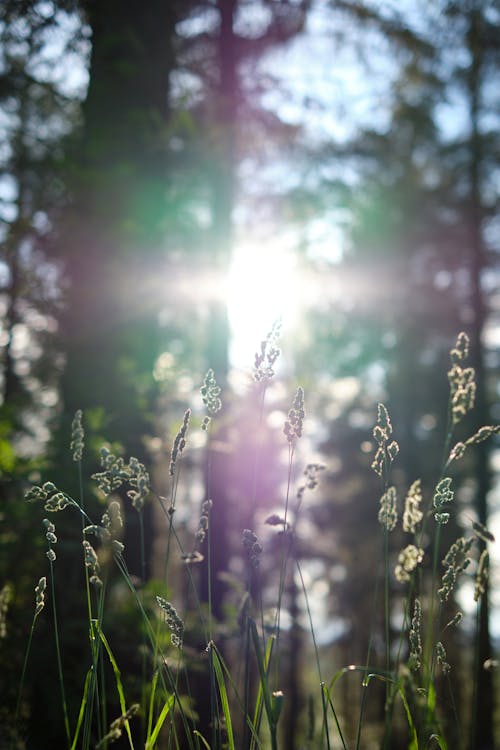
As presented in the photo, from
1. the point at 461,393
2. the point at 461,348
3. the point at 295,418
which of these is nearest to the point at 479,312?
the point at 461,348

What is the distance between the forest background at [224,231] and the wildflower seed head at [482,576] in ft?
0.63

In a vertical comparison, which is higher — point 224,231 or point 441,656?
point 224,231

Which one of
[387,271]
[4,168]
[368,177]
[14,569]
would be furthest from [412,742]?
[387,271]

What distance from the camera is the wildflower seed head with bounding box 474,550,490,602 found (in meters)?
1.32

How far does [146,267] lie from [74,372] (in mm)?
1109

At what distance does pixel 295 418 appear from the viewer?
1503 mm

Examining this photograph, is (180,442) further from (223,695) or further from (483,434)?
(483,434)

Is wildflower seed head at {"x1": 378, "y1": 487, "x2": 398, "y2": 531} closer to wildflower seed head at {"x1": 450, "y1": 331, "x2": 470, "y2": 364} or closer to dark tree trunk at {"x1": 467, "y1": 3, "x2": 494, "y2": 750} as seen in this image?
wildflower seed head at {"x1": 450, "y1": 331, "x2": 470, "y2": 364}

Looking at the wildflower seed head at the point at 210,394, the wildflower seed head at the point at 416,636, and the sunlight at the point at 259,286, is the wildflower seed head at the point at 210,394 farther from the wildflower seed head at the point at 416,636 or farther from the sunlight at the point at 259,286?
the sunlight at the point at 259,286

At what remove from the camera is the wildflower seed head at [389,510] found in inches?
53.7

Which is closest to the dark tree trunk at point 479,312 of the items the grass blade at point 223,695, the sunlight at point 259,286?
the sunlight at point 259,286

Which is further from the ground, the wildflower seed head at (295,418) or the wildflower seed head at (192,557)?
the wildflower seed head at (295,418)

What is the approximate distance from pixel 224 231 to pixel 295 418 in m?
4.87

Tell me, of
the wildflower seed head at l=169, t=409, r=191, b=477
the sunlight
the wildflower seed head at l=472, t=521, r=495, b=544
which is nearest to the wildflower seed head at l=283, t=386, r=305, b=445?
the wildflower seed head at l=169, t=409, r=191, b=477
